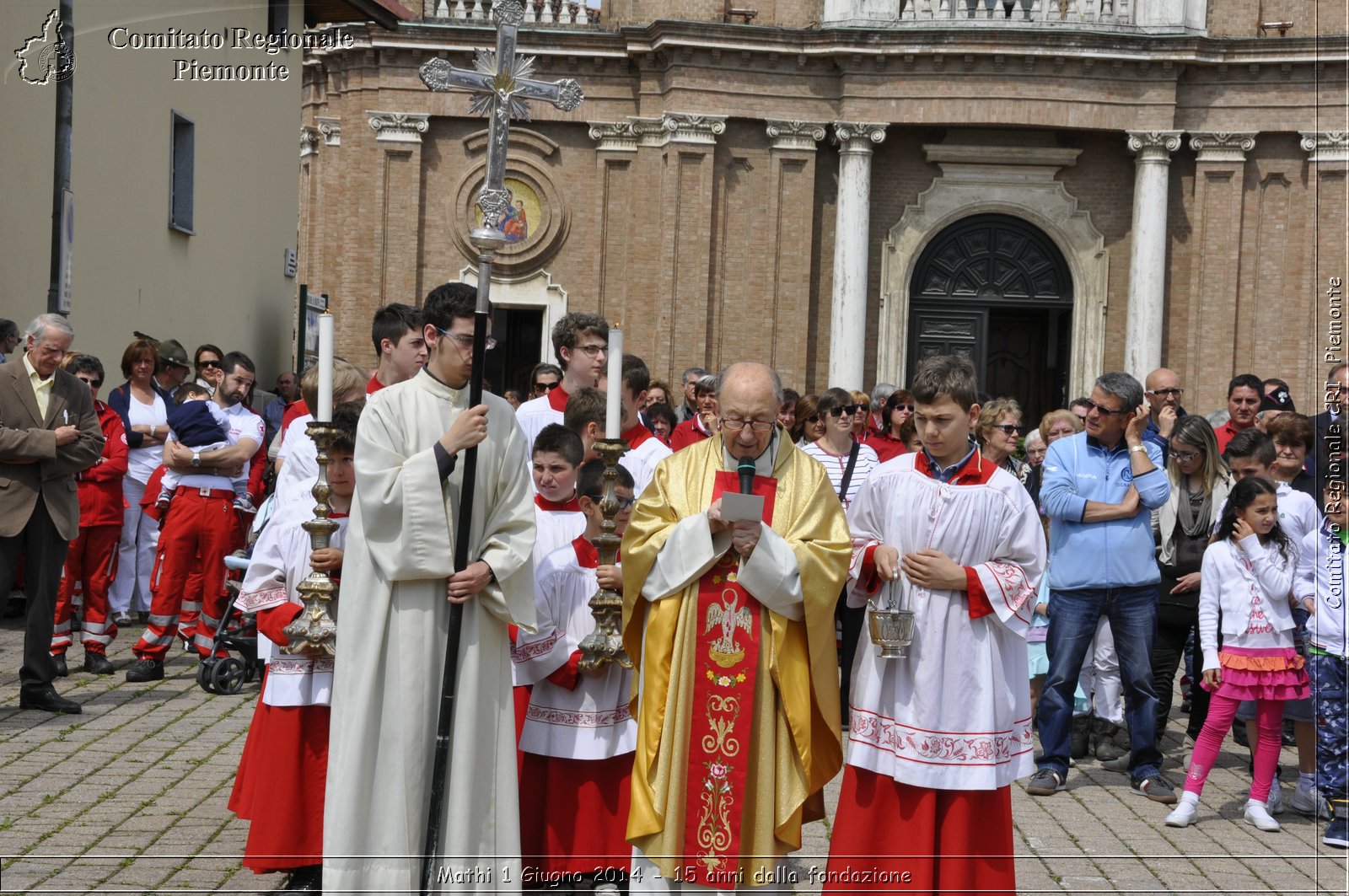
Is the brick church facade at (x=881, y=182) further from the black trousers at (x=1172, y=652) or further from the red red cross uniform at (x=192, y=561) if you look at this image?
the black trousers at (x=1172, y=652)

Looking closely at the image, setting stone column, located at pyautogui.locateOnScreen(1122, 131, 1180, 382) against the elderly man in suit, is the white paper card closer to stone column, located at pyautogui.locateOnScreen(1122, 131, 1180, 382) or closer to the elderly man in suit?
the elderly man in suit

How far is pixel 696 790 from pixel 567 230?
59.7 feet

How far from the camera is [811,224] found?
2170cm

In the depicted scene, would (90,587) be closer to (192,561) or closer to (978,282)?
(192,561)

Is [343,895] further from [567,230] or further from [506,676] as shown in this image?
[567,230]

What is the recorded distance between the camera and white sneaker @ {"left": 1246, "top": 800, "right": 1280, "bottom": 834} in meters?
7.07

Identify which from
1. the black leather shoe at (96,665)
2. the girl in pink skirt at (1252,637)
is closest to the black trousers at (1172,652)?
the girl in pink skirt at (1252,637)

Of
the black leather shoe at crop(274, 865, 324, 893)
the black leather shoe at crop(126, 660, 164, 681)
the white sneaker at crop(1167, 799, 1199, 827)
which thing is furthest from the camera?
the black leather shoe at crop(126, 660, 164, 681)

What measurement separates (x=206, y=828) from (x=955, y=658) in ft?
11.3

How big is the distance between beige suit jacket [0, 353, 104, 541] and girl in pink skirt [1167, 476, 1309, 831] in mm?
6275

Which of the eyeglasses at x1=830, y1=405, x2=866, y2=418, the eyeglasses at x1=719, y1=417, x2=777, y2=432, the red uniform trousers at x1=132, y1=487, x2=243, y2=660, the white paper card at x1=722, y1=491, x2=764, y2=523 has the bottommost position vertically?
the red uniform trousers at x1=132, y1=487, x2=243, y2=660

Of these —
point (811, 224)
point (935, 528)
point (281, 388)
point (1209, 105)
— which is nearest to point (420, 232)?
point (811, 224)

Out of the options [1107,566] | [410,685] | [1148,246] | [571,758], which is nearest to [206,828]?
[571,758]

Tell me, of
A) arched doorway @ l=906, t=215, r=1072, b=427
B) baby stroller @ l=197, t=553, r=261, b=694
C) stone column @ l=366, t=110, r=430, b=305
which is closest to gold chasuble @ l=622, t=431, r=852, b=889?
baby stroller @ l=197, t=553, r=261, b=694
